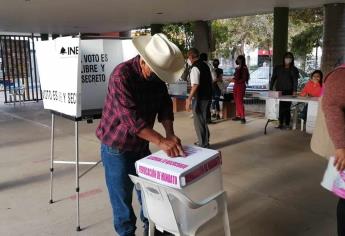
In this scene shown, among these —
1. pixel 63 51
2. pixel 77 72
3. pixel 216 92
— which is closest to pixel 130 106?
pixel 77 72

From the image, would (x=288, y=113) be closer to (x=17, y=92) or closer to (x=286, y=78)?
(x=286, y=78)

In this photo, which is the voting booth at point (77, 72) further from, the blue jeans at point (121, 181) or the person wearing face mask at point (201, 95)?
the person wearing face mask at point (201, 95)

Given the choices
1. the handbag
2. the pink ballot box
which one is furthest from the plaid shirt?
the handbag

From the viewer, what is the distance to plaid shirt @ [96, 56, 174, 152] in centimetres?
209

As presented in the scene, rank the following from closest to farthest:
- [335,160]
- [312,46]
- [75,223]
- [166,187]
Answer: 1. [166,187]
2. [335,160]
3. [75,223]
4. [312,46]

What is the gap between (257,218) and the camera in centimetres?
331

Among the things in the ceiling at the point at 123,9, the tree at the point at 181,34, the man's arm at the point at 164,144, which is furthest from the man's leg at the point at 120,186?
the tree at the point at 181,34

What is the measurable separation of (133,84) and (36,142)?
16.5 ft

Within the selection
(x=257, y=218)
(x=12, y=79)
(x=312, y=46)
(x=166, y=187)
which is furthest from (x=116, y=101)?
(x=312, y=46)

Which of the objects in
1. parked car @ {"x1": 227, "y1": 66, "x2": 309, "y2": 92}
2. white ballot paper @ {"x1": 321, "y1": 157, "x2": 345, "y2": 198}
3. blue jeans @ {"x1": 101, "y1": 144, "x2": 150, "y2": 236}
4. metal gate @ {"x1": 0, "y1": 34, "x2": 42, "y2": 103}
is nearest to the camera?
white ballot paper @ {"x1": 321, "y1": 157, "x2": 345, "y2": 198}

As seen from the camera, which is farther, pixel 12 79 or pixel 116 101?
pixel 12 79

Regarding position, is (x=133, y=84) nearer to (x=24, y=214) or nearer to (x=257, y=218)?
(x=257, y=218)

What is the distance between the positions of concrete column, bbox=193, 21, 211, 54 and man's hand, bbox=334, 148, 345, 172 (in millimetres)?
10098

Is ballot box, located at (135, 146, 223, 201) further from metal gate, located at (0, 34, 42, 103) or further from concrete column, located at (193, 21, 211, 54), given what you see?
metal gate, located at (0, 34, 42, 103)
